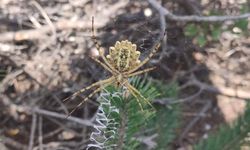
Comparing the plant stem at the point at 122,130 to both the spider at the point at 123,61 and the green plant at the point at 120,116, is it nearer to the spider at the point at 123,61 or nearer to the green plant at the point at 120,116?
the green plant at the point at 120,116

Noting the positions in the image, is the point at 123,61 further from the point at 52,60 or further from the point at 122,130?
the point at 52,60

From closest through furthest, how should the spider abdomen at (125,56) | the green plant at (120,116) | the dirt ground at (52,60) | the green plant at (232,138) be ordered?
the spider abdomen at (125,56)
the green plant at (120,116)
the green plant at (232,138)
the dirt ground at (52,60)

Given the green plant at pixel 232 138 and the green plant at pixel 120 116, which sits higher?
the green plant at pixel 120 116

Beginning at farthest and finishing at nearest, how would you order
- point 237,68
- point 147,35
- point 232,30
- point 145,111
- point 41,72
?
point 237,68 < point 41,72 < point 232,30 < point 145,111 < point 147,35

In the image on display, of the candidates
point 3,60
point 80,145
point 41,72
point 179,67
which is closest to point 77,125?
point 80,145

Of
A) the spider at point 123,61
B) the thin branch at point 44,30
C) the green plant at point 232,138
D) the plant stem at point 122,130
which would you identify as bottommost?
the green plant at point 232,138

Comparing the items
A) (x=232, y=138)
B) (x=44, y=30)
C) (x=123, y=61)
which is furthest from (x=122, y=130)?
(x=44, y=30)

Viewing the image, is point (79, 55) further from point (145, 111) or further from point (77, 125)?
point (145, 111)

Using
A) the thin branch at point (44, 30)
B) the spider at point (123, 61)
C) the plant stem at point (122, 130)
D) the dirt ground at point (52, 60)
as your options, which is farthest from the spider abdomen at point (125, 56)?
the thin branch at point (44, 30)

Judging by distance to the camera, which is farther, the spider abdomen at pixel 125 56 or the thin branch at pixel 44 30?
the thin branch at pixel 44 30

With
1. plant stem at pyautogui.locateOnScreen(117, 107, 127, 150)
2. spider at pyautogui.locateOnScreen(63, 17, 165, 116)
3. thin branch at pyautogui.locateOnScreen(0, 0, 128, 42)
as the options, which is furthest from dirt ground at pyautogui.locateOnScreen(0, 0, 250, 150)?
spider at pyautogui.locateOnScreen(63, 17, 165, 116)
